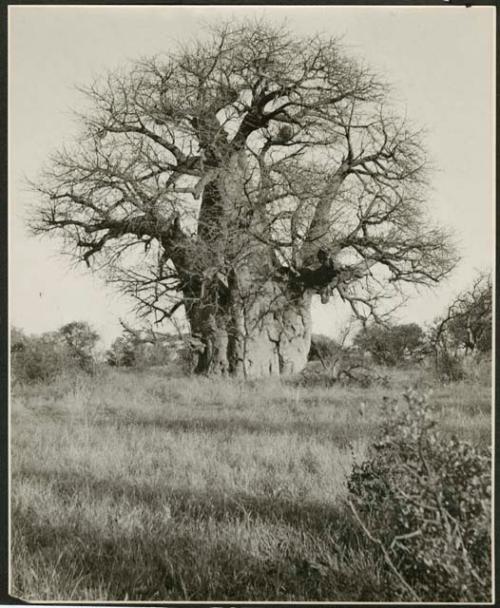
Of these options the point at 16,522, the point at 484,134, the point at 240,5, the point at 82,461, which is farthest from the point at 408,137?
the point at 16,522

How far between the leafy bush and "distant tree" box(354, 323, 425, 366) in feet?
10.6

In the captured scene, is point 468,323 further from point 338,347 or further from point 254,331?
point 254,331

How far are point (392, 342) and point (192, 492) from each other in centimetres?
334

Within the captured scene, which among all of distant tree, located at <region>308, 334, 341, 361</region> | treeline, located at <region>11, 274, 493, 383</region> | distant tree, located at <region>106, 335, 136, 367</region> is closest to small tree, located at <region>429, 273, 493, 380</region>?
treeline, located at <region>11, 274, 493, 383</region>

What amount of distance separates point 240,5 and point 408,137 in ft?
7.10

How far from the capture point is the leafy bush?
4.63m

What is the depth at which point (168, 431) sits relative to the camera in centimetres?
712

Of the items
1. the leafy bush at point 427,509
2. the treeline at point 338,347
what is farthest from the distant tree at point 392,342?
the leafy bush at point 427,509

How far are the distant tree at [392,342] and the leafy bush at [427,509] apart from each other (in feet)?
10.6

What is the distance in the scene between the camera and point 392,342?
8602 mm

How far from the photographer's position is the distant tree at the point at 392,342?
827 centimetres

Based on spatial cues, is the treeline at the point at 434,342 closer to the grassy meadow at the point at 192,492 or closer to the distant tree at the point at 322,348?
the distant tree at the point at 322,348

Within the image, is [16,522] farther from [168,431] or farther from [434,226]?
[434,226]

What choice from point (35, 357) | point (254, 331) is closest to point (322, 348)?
point (254, 331)
